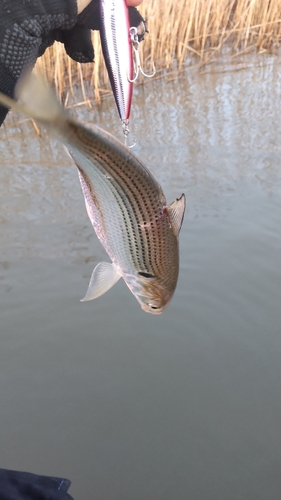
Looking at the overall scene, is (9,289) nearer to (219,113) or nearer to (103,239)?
(103,239)

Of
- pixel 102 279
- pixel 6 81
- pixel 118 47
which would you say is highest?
pixel 118 47

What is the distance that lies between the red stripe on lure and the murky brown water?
1.50 m

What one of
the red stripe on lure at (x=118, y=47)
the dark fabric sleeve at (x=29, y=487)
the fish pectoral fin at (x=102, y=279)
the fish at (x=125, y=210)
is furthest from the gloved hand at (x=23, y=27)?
the dark fabric sleeve at (x=29, y=487)

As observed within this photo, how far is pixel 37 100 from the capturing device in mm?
965

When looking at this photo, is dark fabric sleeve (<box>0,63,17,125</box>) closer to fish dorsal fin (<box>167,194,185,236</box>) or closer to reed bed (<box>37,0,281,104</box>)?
fish dorsal fin (<box>167,194,185,236</box>)

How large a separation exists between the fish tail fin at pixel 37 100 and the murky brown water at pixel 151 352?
1862 millimetres

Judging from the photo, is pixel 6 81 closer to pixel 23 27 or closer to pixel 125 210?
pixel 23 27

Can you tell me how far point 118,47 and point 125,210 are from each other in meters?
0.69

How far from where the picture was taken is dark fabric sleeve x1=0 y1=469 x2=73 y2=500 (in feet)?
5.03

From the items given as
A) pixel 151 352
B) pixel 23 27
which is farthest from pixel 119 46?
pixel 151 352

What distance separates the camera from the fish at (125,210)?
1173 millimetres

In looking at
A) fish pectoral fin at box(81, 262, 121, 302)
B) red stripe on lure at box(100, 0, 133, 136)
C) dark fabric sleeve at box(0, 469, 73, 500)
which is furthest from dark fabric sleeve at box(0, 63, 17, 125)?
dark fabric sleeve at box(0, 469, 73, 500)

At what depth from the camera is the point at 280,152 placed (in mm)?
5406

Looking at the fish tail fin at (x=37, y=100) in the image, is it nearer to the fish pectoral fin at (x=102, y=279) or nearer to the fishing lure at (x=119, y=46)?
the fish pectoral fin at (x=102, y=279)
